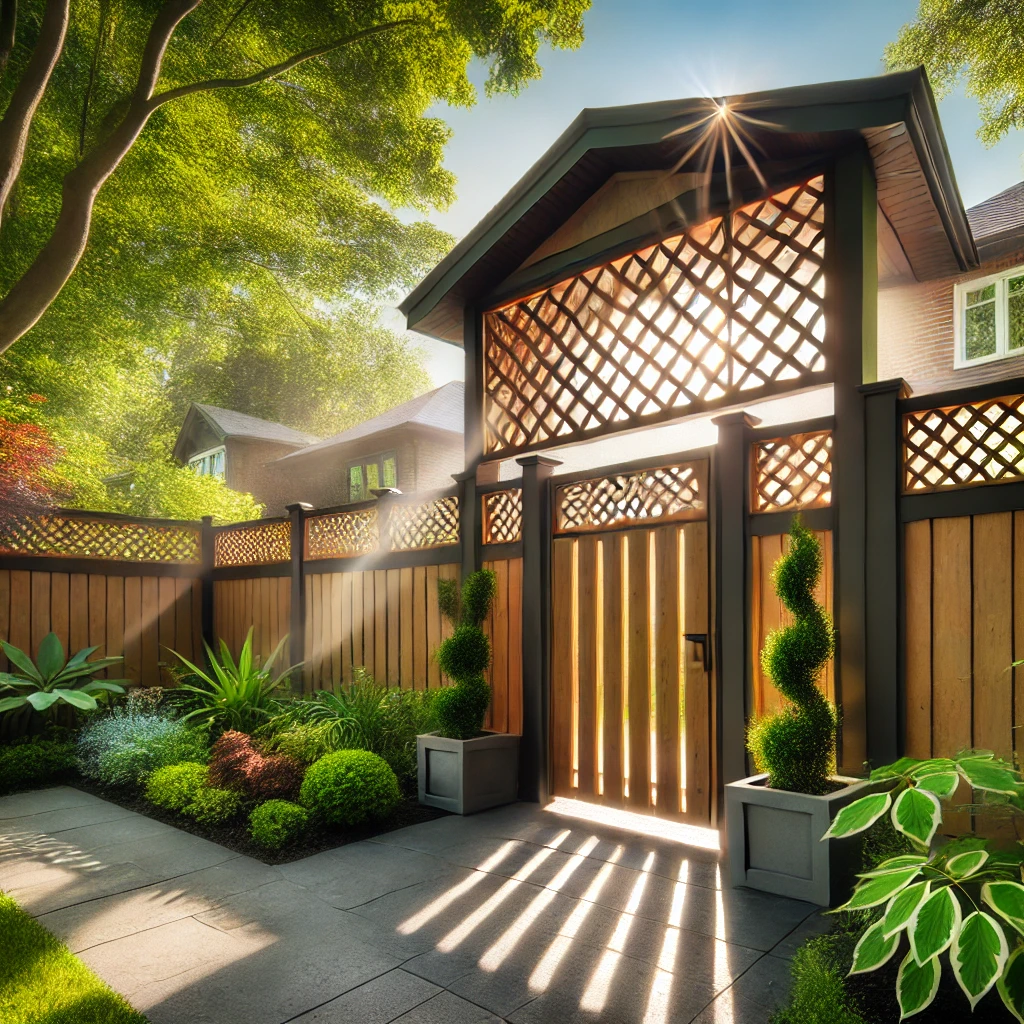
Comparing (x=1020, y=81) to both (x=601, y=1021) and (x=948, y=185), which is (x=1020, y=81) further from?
(x=601, y=1021)

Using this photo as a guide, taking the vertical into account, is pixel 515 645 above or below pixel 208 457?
below

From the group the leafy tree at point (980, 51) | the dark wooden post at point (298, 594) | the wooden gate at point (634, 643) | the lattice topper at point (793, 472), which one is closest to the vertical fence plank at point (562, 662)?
the wooden gate at point (634, 643)

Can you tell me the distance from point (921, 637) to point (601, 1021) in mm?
2165

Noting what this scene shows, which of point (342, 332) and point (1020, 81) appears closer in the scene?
point (1020, 81)

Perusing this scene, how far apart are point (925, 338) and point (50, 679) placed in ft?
31.1

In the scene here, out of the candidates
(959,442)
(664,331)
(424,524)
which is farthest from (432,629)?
(959,442)

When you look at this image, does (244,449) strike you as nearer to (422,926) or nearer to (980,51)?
(980,51)

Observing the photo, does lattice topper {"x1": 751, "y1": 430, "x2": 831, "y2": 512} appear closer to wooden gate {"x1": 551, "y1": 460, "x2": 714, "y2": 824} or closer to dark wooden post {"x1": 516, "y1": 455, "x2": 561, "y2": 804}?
wooden gate {"x1": 551, "y1": 460, "x2": 714, "y2": 824}

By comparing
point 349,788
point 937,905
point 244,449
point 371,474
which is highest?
point 244,449

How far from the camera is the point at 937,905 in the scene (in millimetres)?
1422

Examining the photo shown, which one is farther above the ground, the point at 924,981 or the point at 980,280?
the point at 980,280

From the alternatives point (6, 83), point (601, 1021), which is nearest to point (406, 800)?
point (601, 1021)

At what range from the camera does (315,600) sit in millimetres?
6895

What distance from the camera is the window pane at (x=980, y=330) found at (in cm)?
755
